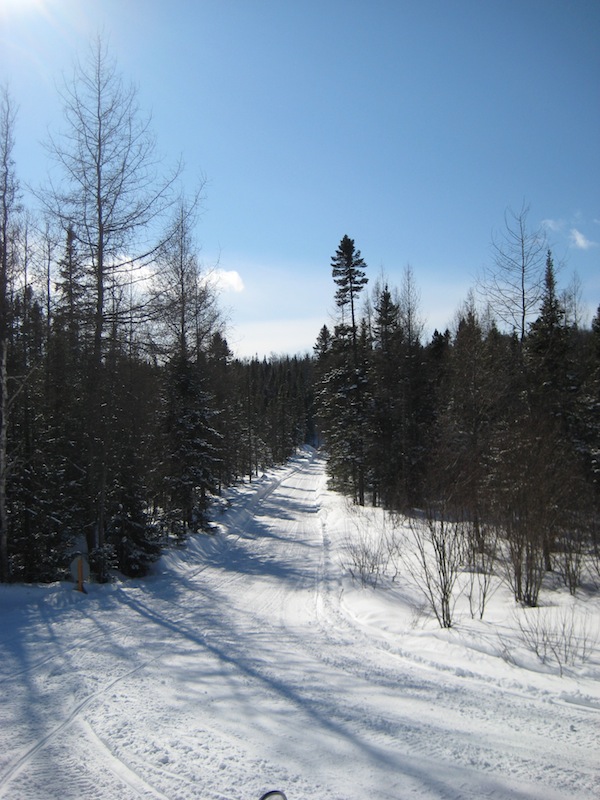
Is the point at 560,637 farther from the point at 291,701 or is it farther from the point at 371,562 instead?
the point at 371,562

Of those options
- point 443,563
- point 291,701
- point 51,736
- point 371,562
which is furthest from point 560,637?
point 51,736

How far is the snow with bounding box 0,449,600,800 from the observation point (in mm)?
3502

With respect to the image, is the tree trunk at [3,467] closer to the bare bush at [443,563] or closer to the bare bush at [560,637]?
the bare bush at [443,563]

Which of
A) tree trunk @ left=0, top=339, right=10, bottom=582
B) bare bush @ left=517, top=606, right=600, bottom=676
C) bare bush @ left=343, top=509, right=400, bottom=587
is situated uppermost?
tree trunk @ left=0, top=339, right=10, bottom=582

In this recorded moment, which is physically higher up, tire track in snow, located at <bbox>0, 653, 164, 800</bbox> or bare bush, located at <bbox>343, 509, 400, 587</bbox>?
tire track in snow, located at <bbox>0, 653, 164, 800</bbox>

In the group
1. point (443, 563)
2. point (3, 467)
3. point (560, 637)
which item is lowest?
point (560, 637)

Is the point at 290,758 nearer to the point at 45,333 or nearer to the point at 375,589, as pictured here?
the point at 375,589

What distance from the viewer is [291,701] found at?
4.85 m

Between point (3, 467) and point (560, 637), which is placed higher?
point (3, 467)

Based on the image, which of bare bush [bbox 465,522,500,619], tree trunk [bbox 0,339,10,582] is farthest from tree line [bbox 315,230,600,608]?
tree trunk [bbox 0,339,10,582]

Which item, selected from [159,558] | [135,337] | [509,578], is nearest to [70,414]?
[135,337]

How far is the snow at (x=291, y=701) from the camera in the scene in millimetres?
3502

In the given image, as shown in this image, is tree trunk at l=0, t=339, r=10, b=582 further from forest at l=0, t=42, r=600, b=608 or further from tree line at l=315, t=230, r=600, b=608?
tree line at l=315, t=230, r=600, b=608

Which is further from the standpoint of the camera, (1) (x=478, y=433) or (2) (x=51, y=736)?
(1) (x=478, y=433)
